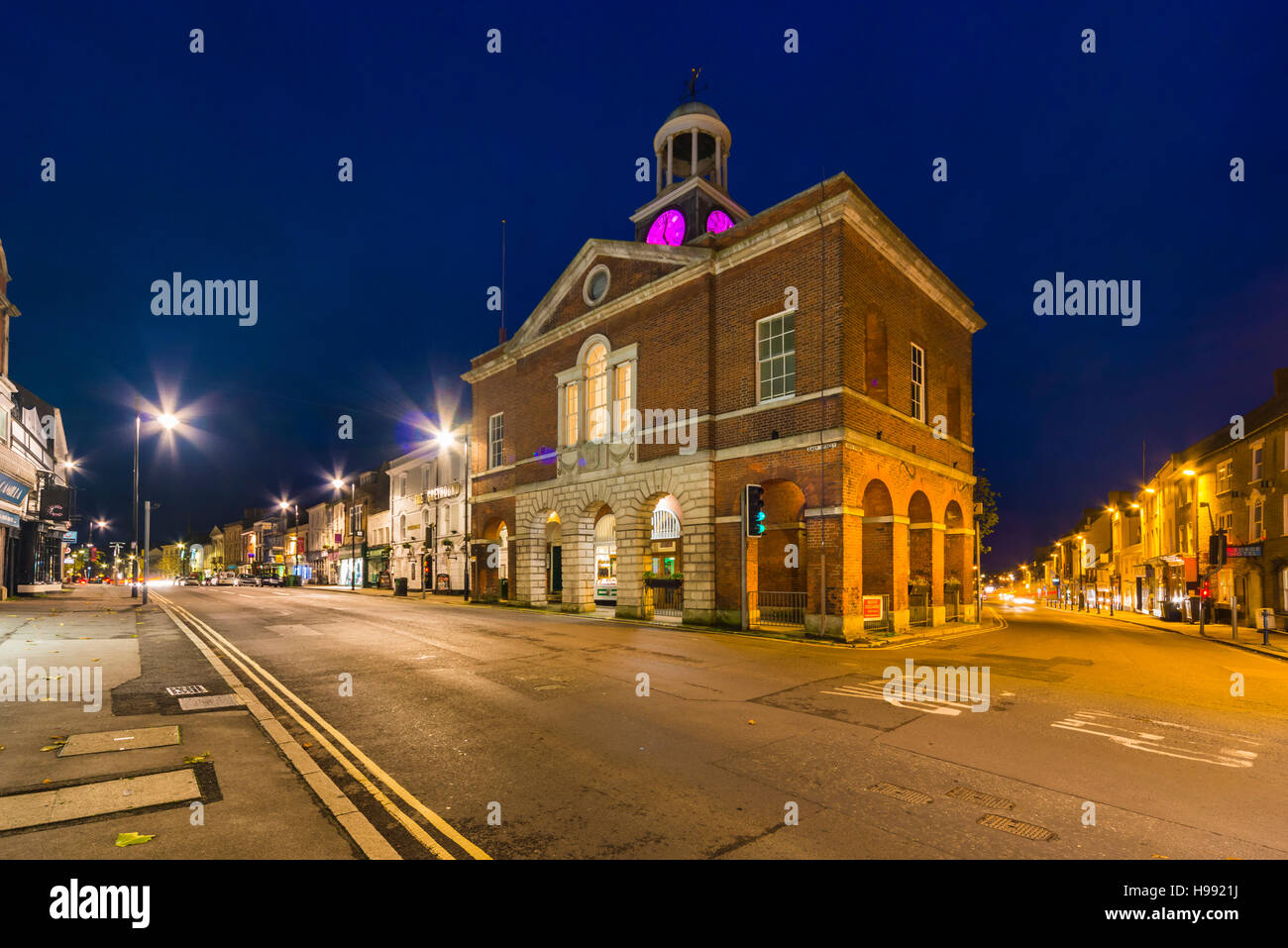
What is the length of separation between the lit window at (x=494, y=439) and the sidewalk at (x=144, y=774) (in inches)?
853

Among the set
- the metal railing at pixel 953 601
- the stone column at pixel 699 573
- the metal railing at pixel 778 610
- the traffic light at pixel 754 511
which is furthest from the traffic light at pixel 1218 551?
the stone column at pixel 699 573

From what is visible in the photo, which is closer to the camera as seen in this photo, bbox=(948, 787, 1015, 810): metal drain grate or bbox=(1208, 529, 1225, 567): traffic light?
bbox=(948, 787, 1015, 810): metal drain grate

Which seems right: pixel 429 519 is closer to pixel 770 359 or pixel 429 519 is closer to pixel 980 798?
pixel 770 359

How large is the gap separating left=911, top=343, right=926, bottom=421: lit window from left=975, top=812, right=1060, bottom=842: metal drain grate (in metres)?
20.2

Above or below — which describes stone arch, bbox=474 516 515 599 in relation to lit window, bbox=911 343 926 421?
below

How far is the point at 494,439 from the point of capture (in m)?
→ 32.9

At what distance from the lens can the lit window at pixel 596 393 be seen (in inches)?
1030

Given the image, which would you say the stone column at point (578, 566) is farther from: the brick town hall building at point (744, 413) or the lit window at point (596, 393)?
the lit window at point (596, 393)

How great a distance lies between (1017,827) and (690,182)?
2674 cm

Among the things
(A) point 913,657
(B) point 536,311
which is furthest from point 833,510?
(B) point 536,311

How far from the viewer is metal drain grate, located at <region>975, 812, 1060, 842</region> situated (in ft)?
15.1

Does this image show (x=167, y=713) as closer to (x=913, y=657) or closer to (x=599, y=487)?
(x=913, y=657)

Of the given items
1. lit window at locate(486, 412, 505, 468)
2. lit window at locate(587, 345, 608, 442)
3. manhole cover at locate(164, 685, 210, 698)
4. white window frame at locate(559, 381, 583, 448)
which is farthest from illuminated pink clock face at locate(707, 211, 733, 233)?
manhole cover at locate(164, 685, 210, 698)

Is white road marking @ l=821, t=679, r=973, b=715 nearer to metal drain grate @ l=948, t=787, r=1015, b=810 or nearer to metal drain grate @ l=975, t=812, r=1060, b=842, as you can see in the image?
metal drain grate @ l=948, t=787, r=1015, b=810
